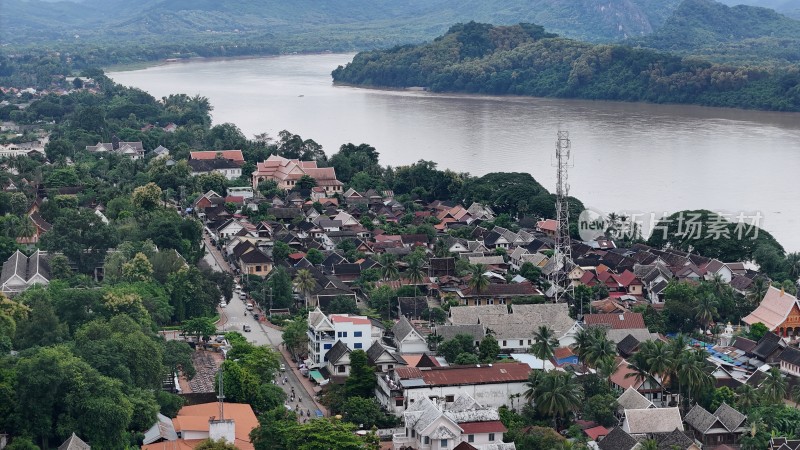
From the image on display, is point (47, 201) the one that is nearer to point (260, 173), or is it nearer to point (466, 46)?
point (260, 173)

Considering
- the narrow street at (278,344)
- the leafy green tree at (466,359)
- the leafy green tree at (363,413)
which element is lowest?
the narrow street at (278,344)

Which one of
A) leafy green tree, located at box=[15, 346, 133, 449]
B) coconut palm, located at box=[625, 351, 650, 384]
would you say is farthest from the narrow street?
coconut palm, located at box=[625, 351, 650, 384]

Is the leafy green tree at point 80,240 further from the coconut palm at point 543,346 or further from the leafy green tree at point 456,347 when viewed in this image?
the coconut palm at point 543,346

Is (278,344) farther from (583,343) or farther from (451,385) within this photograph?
(583,343)

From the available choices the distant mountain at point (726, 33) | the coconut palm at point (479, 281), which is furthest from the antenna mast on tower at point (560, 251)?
the distant mountain at point (726, 33)

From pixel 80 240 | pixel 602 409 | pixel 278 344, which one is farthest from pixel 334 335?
pixel 80 240

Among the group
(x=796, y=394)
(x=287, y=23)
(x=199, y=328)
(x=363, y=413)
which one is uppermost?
(x=287, y=23)
